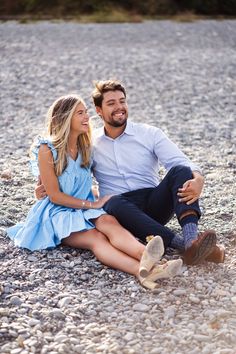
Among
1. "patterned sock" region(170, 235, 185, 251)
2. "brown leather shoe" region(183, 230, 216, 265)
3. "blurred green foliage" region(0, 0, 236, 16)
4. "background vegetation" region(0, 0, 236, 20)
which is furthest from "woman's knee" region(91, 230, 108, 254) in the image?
"blurred green foliage" region(0, 0, 236, 16)

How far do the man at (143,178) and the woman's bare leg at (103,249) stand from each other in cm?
21

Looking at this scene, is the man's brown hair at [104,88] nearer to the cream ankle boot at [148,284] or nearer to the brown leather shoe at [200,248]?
the brown leather shoe at [200,248]

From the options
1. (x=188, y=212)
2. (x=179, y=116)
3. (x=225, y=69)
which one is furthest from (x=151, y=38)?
(x=188, y=212)

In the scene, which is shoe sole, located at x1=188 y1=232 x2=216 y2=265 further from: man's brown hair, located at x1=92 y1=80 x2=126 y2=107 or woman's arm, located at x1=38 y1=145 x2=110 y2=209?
man's brown hair, located at x1=92 y1=80 x2=126 y2=107

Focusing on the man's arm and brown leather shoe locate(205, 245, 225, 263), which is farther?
the man's arm

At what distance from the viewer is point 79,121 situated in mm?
5484

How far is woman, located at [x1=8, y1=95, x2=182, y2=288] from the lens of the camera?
5.20 m

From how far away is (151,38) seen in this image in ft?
64.8

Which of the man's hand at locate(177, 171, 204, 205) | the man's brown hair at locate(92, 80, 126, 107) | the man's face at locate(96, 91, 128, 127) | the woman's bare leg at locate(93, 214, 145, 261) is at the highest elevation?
the man's brown hair at locate(92, 80, 126, 107)

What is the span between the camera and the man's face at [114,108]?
5492 millimetres

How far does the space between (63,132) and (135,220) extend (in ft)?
2.73

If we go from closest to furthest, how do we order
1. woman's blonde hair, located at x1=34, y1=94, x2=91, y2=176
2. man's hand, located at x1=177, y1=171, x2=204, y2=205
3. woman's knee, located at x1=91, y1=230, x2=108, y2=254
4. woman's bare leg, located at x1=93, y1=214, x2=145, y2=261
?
1. woman's bare leg, located at x1=93, y1=214, x2=145, y2=261
2. man's hand, located at x1=177, y1=171, x2=204, y2=205
3. woman's knee, located at x1=91, y1=230, x2=108, y2=254
4. woman's blonde hair, located at x1=34, y1=94, x2=91, y2=176

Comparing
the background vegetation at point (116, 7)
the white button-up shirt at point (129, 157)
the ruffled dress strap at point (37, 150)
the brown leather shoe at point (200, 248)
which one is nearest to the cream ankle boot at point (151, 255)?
the brown leather shoe at point (200, 248)

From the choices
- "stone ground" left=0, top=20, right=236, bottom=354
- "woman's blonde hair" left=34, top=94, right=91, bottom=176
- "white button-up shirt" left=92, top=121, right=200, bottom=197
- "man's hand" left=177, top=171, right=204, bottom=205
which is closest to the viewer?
"stone ground" left=0, top=20, right=236, bottom=354
